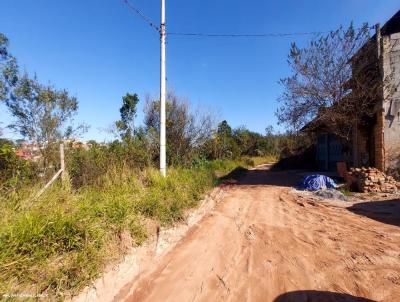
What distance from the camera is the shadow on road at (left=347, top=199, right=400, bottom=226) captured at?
7064 mm

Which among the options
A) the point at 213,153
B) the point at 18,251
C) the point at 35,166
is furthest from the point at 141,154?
the point at 213,153

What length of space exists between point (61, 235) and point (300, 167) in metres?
23.6

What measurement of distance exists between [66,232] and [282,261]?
3136 millimetres

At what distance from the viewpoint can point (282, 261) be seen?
456 centimetres

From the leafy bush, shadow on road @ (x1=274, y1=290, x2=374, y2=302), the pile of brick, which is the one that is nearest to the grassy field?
the leafy bush

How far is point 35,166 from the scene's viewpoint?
7250mm

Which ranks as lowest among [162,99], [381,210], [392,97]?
[381,210]

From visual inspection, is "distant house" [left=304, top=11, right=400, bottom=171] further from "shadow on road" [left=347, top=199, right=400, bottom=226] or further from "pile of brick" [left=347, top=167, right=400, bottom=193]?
"shadow on road" [left=347, top=199, right=400, bottom=226]

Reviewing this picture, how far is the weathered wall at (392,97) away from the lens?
37.0 ft

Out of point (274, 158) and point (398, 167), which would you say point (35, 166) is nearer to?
point (398, 167)

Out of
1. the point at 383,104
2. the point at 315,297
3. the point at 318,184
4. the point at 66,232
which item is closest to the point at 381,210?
the point at 318,184

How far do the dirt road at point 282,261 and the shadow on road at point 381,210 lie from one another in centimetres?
2

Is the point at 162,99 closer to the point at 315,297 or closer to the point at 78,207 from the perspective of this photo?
the point at 78,207

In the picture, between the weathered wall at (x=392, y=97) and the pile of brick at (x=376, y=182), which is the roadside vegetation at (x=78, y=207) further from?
the weathered wall at (x=392, y=97)
